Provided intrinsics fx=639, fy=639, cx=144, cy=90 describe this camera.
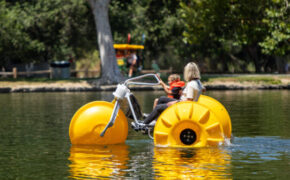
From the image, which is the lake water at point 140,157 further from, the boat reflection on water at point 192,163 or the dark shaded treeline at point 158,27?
the dark shaded treeline at point 158,27

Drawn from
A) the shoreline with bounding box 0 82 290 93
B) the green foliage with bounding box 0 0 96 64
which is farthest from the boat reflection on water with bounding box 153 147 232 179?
the green foliage with bounding box 0 0 96 64

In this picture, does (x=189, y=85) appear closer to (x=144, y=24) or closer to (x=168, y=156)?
(x=168, y=156)

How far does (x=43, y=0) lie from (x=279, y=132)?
1588 inches

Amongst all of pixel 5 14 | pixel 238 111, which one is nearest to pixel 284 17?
pixel 238 111

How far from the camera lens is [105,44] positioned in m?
41.2

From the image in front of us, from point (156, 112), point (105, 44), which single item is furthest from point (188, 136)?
point (105, 44)

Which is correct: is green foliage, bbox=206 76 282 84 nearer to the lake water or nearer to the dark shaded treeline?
the dark shaded treeline

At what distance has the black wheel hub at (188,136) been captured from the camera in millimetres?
12000

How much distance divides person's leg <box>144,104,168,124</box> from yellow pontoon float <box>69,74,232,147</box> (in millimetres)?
136

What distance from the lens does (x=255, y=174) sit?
9273 millimetres

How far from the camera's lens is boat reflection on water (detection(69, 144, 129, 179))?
9.50 m

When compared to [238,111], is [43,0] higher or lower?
higher

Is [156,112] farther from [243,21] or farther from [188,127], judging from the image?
[243,21]

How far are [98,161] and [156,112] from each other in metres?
2.41
